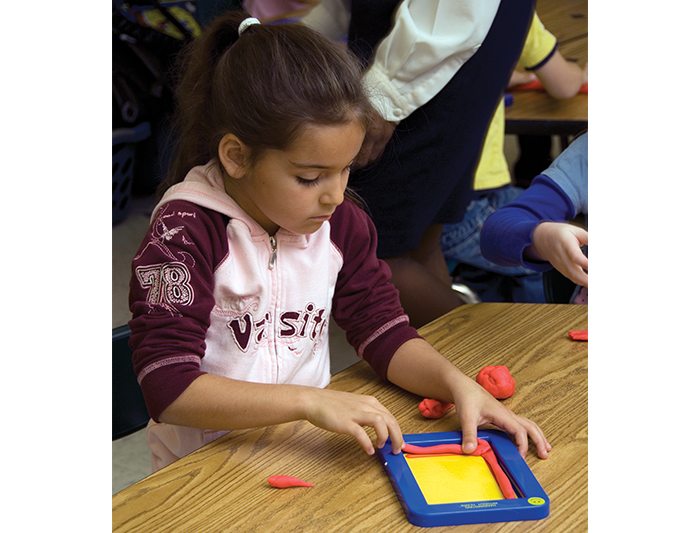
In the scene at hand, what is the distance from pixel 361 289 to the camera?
1025mm

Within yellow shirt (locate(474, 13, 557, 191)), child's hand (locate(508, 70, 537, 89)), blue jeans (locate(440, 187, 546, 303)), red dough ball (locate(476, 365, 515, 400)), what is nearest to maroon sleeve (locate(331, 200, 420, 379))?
red dough ball (locate(476, 365, 515, 400))

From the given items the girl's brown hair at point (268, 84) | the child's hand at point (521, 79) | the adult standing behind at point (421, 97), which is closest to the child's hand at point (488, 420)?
the girl's brown hair at point (268, 84)

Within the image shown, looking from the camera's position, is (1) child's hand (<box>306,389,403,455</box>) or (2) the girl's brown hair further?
(2) the girl's brown hair

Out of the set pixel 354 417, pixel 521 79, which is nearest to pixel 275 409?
pixel 354 417

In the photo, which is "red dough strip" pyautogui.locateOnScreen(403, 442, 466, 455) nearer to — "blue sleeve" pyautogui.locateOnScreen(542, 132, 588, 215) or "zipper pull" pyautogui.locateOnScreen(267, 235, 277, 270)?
"zipper pull" pyautogui.locateOnScreen(267, 235, 277, 270)

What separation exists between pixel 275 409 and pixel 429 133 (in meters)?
0.68

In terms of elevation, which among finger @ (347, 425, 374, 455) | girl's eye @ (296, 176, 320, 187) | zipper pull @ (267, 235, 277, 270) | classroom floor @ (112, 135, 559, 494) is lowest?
classroom floor @ (112, 135, 559, 494)

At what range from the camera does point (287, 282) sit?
961 mm

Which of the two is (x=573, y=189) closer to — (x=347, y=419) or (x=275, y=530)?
(x=347, y=419)

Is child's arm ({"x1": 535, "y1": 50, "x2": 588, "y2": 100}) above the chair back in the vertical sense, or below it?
above

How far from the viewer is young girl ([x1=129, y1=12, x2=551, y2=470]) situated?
0.79 m

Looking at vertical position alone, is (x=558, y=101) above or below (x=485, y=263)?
above

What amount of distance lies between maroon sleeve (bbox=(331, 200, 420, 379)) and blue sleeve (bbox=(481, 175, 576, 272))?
24cm

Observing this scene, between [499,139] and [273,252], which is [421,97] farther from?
[499,139]
